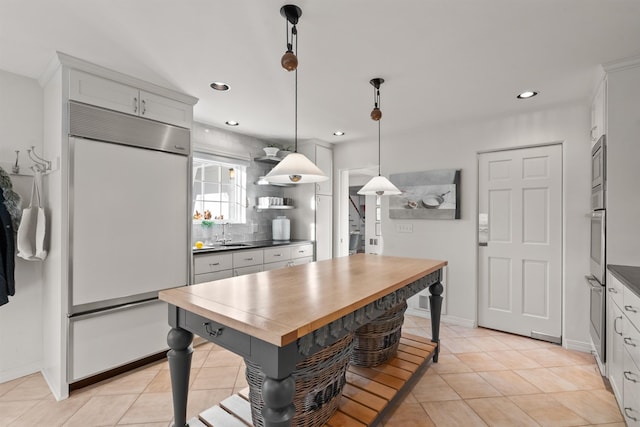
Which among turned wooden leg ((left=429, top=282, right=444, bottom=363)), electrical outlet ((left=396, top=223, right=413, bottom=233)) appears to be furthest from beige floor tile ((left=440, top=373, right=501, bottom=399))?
electrical outlet ((left=396, top=223, right=413, bottom=233))

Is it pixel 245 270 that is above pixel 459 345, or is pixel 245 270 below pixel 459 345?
above

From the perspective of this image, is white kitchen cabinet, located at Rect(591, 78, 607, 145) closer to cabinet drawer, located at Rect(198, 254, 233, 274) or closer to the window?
cabinet drawer, located at Rect(198, 254, 233, 274)

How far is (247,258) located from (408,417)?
2.18 m

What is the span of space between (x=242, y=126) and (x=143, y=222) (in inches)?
70.3

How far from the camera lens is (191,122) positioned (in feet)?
9.55

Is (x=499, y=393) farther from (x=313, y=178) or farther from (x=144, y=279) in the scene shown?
(x=144, y=279)

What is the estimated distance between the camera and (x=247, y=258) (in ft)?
11.5

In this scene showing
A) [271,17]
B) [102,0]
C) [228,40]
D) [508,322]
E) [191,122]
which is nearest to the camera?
[102,0]

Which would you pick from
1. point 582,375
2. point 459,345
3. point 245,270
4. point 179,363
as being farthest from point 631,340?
point 245,270

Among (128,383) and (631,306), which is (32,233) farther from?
(631,306)

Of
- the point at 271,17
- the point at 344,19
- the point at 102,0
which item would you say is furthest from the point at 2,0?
the point at 344,19

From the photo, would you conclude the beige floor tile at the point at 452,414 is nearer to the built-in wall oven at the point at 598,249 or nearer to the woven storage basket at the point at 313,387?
the woven storage basket at the point at 313,387

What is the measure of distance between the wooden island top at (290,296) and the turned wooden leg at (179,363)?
188 millimetres

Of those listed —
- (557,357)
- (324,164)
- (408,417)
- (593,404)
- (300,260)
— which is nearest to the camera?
(408,417)
